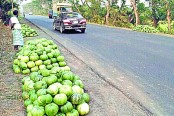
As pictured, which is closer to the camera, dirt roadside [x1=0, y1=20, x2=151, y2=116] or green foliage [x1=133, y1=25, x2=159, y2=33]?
dirt roadside [x1=0, y1=20, x2=151, y2=116]

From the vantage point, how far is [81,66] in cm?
946

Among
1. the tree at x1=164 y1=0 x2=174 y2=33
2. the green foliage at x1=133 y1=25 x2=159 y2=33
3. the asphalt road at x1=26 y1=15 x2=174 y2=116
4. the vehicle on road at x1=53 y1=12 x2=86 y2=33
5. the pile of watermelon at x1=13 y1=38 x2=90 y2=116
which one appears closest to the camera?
the pile of watermelon at x1=13 y1=38 x2=90 y2=116

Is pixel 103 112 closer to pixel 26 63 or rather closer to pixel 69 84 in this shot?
pixel 69 84

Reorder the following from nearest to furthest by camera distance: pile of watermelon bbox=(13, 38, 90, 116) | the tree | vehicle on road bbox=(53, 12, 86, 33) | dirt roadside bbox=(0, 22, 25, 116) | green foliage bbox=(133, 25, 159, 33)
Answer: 1. pile of watermelon bbox=(13, 38, 90, 116)
2. dirt roadside bbox=(0, 22, 25, 116)
3. vehicle on road bbox=(53, 12, 86, 33)
4. green foliage bbox=(133, 25, 159, 33)
5. the tree

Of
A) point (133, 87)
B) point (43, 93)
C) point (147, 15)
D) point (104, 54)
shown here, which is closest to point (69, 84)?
point (43, 93)

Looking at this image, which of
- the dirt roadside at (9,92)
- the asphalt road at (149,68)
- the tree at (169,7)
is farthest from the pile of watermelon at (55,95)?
the tree at (169,7)

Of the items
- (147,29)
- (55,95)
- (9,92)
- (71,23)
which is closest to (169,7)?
(147,29)

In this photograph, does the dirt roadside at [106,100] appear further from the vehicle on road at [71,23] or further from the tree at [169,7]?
the tree at [169,7]

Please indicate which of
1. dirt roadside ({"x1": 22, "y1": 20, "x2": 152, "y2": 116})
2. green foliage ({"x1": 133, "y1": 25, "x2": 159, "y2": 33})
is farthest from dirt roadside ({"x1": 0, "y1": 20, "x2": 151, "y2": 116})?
green foliage ({"x1": 133, "y1": 25, "x2": 159, "y2": 33})

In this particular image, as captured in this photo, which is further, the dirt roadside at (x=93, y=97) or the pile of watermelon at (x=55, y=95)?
the dirt roadside at (x=93, y=97)

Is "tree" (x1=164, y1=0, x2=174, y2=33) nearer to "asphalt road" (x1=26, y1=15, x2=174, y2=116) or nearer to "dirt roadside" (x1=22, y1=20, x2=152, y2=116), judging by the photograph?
"asphalt road" (x1=26, y1=15, x2=174, y2=116)

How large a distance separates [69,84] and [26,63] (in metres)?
2.62

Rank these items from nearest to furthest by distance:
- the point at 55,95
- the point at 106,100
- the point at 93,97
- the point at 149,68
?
1. the point at 55,95
2. the point at 106,100
3. the point at 93,97
4. the point at 149,68

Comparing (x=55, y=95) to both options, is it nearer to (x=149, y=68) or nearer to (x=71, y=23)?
(x=149, y=68)
